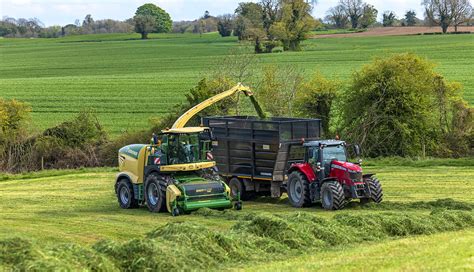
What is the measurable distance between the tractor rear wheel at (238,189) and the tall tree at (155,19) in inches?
4395

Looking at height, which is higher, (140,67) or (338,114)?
(140,67)

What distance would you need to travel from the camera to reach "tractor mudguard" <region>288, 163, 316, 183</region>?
22.6m

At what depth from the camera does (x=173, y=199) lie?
21672 mm

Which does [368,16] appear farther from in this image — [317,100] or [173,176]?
[173,176]

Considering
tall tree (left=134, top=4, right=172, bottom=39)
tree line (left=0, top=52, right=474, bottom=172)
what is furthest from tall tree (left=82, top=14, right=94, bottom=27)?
tree line (left=0, top=52, right=474, bottom=172)

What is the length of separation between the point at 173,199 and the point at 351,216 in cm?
562

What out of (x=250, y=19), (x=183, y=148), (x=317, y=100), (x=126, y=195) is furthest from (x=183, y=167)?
(x=250, y=19)

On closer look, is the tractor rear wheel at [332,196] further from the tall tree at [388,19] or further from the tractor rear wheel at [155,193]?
the tall tree at [388,19]

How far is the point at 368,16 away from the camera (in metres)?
129

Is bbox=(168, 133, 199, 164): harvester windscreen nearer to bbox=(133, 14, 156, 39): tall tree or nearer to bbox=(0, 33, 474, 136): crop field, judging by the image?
bbox=(0, 33, 474, 136): crop field

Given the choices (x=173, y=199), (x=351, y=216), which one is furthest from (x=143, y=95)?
(x=351, y=216)

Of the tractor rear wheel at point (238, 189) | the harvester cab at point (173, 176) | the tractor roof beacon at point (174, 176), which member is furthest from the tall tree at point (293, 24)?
the harvester cab at point (173, 176)

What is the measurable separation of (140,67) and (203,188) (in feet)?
204

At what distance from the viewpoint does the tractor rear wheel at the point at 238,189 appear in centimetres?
2477
